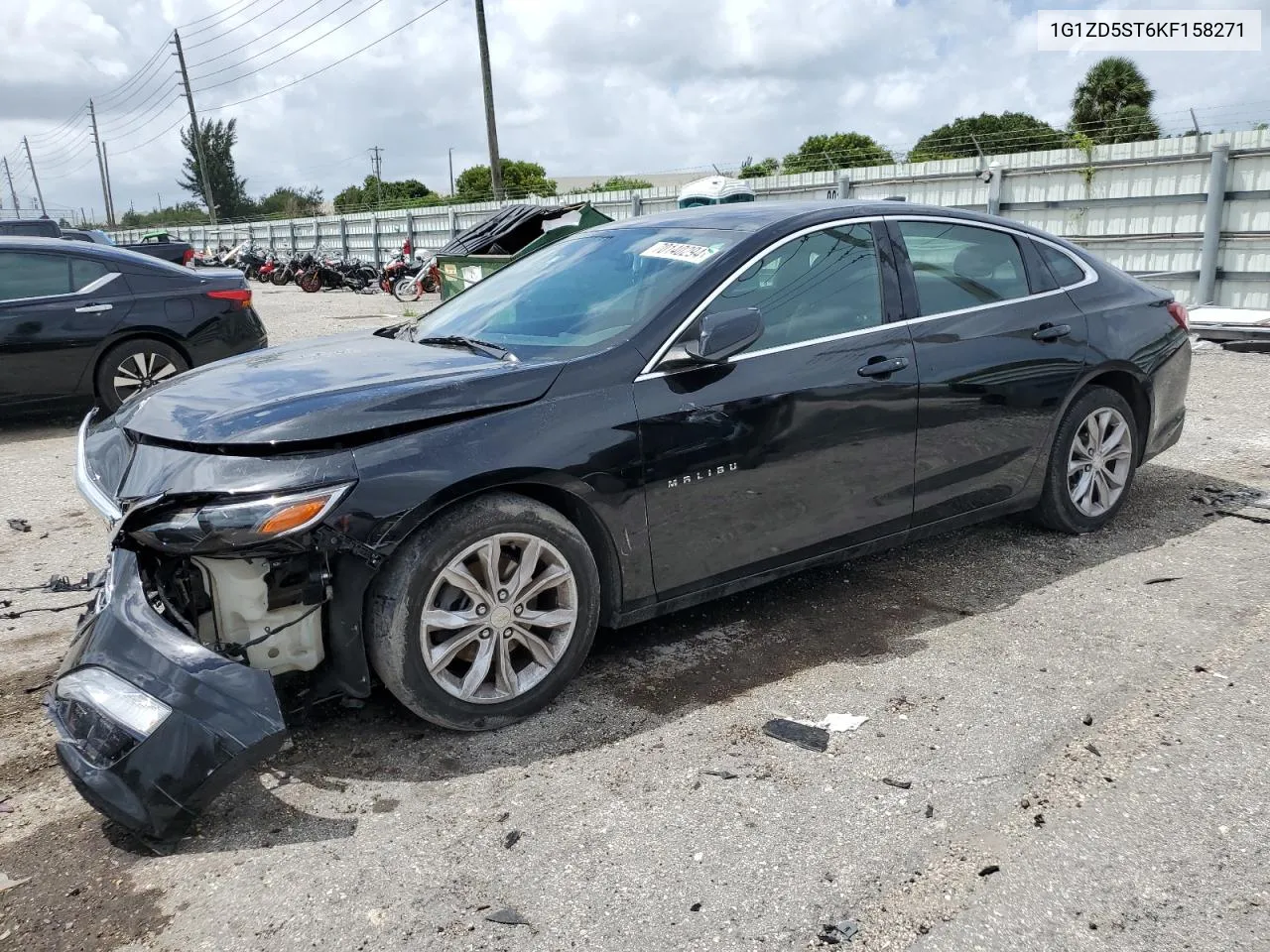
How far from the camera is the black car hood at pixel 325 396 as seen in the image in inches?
120

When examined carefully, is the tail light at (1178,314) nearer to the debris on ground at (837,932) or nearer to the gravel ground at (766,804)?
the gravel ground at (766,804)

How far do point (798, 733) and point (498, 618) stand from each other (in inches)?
40.9

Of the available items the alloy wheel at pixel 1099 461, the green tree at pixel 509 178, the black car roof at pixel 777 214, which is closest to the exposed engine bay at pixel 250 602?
the black car roof at pixel 777 214

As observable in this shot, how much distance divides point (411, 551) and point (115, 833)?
112 cm

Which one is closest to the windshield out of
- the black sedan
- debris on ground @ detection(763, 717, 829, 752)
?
debris on ground @ detection(763, 717, 829, 752)

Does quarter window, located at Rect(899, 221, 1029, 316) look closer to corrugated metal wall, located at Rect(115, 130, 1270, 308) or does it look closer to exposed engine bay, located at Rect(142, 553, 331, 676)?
exposed engine bay, located at Rect(142, 553, 331, 676)

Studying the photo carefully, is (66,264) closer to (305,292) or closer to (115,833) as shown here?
(115,833)

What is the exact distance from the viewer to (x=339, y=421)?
3061 millimetres

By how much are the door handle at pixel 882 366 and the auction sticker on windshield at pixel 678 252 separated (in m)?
0.76

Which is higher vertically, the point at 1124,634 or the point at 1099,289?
the point at 1099,289

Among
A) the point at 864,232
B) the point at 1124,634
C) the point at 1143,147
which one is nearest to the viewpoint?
the point at 1124,634

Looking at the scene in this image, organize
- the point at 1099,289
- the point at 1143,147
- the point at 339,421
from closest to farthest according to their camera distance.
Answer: the point at 339,421
the point at 1099,289
the point at 1143,147

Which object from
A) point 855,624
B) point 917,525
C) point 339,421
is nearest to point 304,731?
point 339,421

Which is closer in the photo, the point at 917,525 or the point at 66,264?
the point at 917,525
